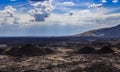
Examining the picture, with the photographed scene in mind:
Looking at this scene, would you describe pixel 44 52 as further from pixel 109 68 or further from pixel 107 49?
pixel 109 68

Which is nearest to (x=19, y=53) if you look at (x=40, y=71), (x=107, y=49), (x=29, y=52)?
(x=29, y=52)

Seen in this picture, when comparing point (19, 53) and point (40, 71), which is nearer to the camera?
point (40, 71)

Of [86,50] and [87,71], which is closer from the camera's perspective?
[87,71]

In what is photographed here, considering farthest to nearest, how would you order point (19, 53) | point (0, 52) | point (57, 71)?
point (0, 52) → point (19, 53) → point (57, 71)

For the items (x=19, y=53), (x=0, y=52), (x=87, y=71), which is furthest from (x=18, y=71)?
(x=0, y=52)

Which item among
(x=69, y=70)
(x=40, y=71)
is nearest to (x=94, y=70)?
(x=69, y=70)

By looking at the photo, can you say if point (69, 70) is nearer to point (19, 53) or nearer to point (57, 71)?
point (57, 71)

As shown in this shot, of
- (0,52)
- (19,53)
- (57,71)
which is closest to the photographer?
(57,71)

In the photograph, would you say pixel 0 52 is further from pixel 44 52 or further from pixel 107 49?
pixel 107 49

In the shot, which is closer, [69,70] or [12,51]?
[69,70]
